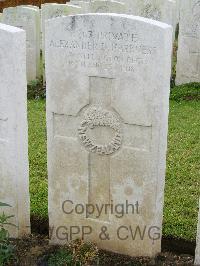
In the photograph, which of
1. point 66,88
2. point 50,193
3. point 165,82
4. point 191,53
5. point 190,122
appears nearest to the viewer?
point 165,82

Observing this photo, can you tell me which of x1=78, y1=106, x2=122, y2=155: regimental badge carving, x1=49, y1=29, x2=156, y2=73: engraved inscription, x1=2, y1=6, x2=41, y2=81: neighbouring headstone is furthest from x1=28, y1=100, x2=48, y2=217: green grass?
x1=49, y1=29, x2=156, y2=73: engraved inscription

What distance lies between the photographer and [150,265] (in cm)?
413

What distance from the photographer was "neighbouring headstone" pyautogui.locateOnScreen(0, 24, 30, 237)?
13.5 feet

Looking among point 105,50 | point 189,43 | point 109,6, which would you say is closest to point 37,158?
point 105,50

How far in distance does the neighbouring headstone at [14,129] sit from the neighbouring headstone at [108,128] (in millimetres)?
228

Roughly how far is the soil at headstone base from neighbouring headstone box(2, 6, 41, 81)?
5.83 meters

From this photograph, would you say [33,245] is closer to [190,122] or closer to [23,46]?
[23,46]

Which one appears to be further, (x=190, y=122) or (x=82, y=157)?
(x=190, y=122)

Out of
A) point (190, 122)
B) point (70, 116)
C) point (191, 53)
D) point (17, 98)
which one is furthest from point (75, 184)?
point (191, 53)

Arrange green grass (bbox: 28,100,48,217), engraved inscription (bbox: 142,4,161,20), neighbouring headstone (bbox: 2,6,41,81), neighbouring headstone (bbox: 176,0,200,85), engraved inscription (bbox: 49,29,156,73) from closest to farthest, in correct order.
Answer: engraved inscription (bbox: 49,29,156,73), green grass (bbox: 28,100,48,217), neighbouring headstone (bbox: 176,0,200,85), engraved inscription (bbox: 142,4,161,20), neighbouring headstone (bbox: 2,6,41,81)

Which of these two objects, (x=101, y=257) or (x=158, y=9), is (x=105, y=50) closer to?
(x=101, y=257)

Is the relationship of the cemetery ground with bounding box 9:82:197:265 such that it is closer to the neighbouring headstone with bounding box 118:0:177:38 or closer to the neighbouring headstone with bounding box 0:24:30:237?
the neighbouring headstone with bounding box 0:24:30:237

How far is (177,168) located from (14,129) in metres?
2.23

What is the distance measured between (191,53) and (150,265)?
19.3 ft
